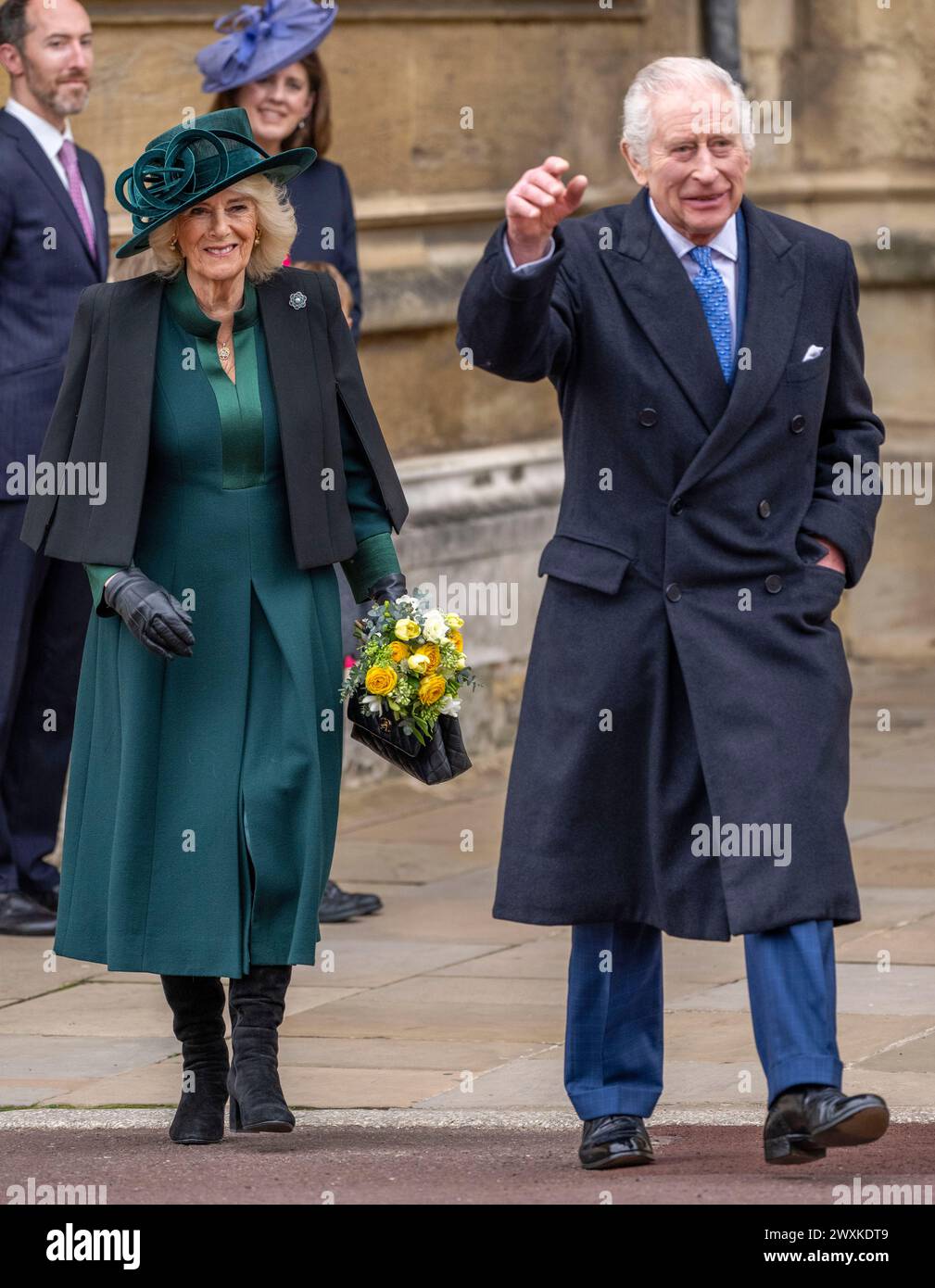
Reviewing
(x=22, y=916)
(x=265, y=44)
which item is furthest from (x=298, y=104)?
(x=22, y=916)

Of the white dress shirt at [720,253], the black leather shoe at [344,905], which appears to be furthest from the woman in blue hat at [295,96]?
the white dress shirt at [720,253]

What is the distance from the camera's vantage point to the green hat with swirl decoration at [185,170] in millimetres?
5246

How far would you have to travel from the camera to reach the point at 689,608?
4918mm

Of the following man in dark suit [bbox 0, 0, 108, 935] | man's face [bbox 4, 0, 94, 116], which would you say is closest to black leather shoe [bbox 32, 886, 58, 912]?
man in dark suit [bbox 0, 0, 108, 935]

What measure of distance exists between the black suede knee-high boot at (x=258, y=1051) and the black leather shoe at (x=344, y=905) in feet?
7.29

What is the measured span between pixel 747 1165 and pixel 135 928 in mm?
1224

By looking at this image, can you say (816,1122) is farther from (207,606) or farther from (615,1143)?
(207,606)

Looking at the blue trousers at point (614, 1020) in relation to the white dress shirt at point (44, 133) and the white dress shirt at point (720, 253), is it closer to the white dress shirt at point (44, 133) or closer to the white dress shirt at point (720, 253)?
the white dress shirt at point (720, 253)

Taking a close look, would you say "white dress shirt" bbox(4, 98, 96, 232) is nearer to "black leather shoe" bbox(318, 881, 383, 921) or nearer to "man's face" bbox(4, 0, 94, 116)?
"man's face" bbox(4, 0, 94, 116)

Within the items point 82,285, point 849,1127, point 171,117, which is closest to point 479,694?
point 171,117

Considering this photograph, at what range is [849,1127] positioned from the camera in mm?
4598

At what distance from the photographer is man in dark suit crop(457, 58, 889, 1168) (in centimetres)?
481

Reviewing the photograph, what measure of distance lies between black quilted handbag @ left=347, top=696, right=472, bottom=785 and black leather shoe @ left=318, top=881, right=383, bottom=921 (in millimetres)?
2221

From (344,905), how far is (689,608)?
2.93m
